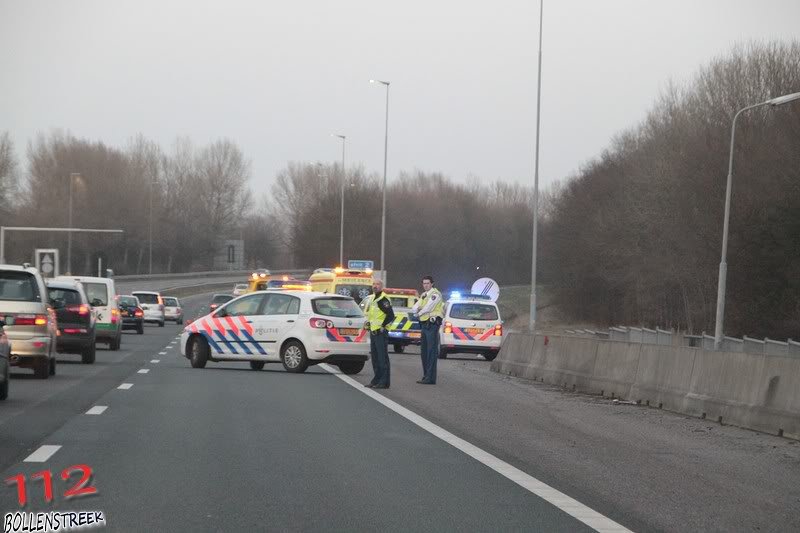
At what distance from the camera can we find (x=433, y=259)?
12525cm

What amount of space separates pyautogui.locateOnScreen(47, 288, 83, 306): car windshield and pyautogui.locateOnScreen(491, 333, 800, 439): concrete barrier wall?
8847 millimetres

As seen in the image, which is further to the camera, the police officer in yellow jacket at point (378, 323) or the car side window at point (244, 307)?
the car side window at point (244, 307)

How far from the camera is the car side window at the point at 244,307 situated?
25250mm

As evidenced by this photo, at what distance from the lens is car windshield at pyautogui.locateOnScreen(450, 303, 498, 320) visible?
3478 centimetres

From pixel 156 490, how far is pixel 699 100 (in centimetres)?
5309

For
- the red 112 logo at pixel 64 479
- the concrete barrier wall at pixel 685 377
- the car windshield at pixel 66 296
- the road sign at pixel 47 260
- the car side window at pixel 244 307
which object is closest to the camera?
the red 112 logo at pixel 64 479

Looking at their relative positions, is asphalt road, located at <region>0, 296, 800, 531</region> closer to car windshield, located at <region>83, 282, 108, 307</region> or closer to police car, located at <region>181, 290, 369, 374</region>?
police car, located at <region>181, 290, 369, 374</region>

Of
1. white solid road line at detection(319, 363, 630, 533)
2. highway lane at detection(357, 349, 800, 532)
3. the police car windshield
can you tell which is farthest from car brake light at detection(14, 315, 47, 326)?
white solid road line at detection(319, 363, 630, 533)

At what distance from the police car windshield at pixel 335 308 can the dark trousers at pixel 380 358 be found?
3.36 m

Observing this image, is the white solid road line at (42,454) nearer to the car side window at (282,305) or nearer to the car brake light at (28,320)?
the car brake light at (28,320)

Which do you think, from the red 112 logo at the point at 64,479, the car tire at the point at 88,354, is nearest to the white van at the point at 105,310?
the car tire at the point at 88,354

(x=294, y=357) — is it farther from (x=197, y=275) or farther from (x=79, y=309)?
(x=197, y=275)

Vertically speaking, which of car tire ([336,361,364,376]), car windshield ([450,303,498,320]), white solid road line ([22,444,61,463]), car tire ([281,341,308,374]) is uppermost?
car windshield ([450,303,498,320])

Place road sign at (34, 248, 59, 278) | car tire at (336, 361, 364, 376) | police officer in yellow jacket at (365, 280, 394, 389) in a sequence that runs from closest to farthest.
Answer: police officer in yellow jacket at (365, 280, 394, 389)
car tire at (336, 361, 364, 376)
road sign at (34, 248, 59, 278)
